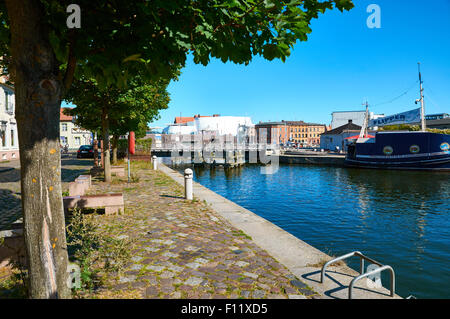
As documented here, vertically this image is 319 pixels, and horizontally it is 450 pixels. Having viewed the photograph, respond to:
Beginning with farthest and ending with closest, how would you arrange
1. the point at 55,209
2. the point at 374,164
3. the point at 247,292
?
the point at 374,164 → the point at 247,292 → the point at 55,209

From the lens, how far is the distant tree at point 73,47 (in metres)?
2.88

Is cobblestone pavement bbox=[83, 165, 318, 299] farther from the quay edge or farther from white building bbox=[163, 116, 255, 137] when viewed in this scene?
white building bbox=[163, 116, 255, 137]

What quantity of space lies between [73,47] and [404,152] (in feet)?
132

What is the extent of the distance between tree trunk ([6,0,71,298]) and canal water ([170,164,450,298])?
6099mm

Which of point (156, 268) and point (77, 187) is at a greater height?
point (77, 187)

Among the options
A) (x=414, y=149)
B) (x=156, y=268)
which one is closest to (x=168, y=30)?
(x=156, y=268)

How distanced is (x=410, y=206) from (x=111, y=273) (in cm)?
1702

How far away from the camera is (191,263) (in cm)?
497

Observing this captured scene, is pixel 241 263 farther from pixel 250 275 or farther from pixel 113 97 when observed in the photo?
pixel 113 97

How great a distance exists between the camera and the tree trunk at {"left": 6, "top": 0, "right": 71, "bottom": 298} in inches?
112

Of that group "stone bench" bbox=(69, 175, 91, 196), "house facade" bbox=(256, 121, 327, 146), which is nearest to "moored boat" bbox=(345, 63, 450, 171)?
"stone bench" bbox=(69, 175, 91, 196)
